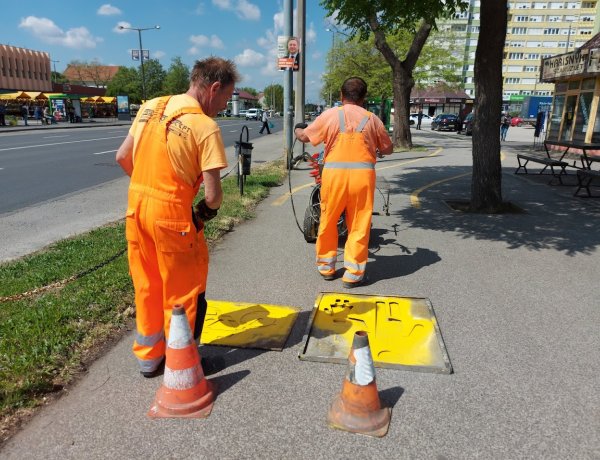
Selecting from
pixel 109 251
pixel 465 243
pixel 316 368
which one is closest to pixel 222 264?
pixel 109 251

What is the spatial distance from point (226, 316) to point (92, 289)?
127 centimetres

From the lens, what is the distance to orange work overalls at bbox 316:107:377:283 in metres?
4.27

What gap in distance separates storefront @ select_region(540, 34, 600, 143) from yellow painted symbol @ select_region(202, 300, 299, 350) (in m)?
17.1

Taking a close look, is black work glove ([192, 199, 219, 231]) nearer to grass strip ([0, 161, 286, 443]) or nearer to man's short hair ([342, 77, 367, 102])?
grass strip ([0, 161, 286, 443])

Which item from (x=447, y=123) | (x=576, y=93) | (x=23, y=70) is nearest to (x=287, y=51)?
(x=576, y=93)

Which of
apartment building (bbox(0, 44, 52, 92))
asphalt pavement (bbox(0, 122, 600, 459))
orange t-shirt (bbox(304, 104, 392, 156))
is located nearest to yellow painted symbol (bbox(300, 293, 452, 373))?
asphalt pavement (bbox(0, 122, 600, 459))

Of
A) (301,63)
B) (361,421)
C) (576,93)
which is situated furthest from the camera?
(576,93)

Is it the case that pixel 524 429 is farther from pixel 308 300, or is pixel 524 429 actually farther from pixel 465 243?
pixel 465 243

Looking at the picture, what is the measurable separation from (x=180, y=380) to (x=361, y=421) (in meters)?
1.02

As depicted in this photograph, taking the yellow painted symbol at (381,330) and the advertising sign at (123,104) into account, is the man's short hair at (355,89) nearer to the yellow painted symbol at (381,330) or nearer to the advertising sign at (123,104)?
the yellow painted symbol at (381,330)

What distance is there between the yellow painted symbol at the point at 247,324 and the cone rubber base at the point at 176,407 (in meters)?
0.74

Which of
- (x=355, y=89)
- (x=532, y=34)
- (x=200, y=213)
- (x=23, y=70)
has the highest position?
(x=532, y=34)

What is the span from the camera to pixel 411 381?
2.91m

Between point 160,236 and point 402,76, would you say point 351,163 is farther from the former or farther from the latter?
point 402,76
